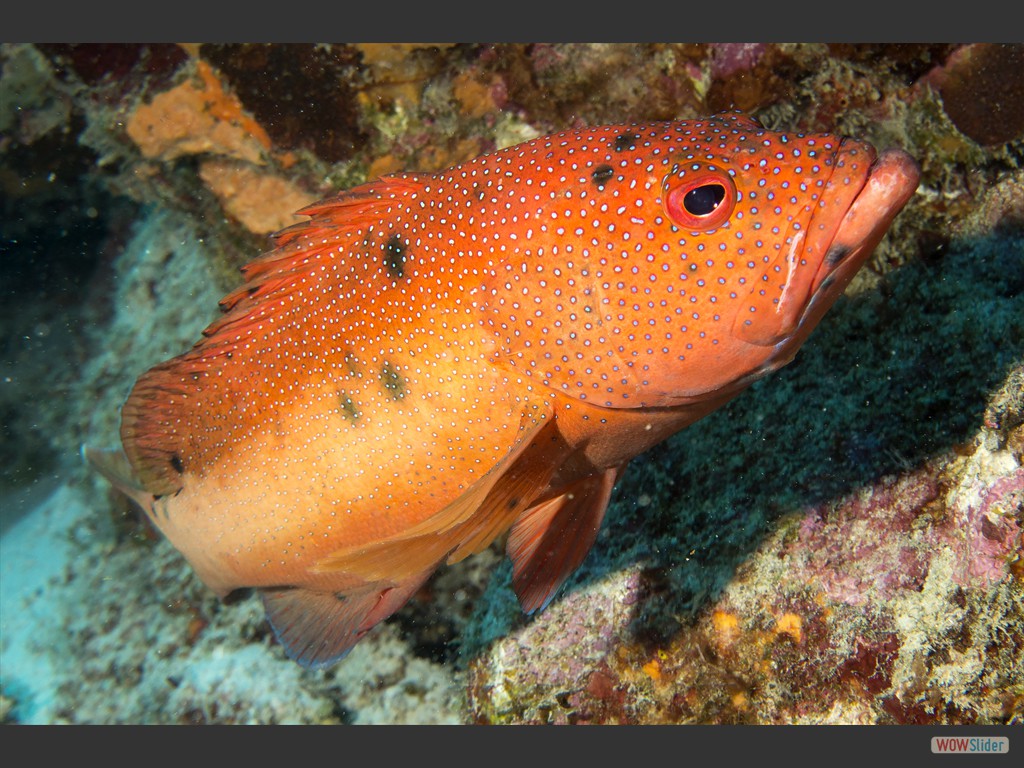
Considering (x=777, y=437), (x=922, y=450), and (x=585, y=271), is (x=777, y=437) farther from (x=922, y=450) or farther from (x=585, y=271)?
(x=585, y=271)

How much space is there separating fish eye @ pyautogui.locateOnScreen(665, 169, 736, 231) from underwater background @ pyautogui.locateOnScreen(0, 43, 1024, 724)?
5.40ft

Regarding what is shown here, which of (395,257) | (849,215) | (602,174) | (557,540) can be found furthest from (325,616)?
(849,215)

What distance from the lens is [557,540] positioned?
10.5 ft

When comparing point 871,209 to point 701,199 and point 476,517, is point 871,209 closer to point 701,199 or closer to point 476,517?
point 701,199

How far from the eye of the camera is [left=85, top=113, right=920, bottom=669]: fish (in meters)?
2.26

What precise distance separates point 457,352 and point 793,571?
6.47ft

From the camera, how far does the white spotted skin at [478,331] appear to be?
2281mm

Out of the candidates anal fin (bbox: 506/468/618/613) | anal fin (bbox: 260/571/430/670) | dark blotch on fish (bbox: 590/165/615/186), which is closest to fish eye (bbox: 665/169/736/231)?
dark blotch on fish (bbox: 590/165/615/186)

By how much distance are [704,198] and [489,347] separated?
107 centimetres

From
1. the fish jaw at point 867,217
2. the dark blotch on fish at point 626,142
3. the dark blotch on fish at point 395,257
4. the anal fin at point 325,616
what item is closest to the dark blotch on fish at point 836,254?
the fish jaw at point 867,217

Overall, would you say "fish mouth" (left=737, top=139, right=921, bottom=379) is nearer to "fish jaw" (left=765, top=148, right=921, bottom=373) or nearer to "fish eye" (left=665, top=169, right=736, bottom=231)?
"fish jaw" (left=765, top=148, right=921, bottom=373)

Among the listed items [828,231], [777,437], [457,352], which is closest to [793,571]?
[777,437]

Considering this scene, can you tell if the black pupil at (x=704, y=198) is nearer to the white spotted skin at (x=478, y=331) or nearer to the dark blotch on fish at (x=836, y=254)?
the white spotted skin at (x=478, y=331)

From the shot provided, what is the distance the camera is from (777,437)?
3.55 metres
